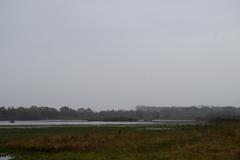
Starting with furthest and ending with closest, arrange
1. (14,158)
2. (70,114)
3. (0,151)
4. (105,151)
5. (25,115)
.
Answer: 1. (70,114)
2. (25,115)
3. (0,151)
4. (105,151)
5. (14,158)

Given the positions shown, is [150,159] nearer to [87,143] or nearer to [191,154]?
[191,154]

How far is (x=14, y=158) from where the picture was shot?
1118 inches

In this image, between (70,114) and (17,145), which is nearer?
(17,145)

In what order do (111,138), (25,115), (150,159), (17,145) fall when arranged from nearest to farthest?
(150,159) < (17,145) < (111,138) < (25,115)

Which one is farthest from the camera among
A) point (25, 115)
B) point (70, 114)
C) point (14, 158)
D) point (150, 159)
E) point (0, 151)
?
point (70, 114)

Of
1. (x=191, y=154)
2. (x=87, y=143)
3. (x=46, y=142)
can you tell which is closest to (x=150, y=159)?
(x=191, y=154)

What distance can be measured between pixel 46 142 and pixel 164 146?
10666 millimetres

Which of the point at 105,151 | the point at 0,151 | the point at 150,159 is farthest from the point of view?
the point at 0,151

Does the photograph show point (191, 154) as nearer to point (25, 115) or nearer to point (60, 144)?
point (60, 144)

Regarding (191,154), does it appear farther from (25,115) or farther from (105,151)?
(25,115)

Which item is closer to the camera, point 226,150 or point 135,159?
point 135,159

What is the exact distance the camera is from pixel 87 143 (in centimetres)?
3472

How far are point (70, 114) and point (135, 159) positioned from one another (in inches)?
6937

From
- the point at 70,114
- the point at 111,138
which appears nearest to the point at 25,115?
the point at 70,114
